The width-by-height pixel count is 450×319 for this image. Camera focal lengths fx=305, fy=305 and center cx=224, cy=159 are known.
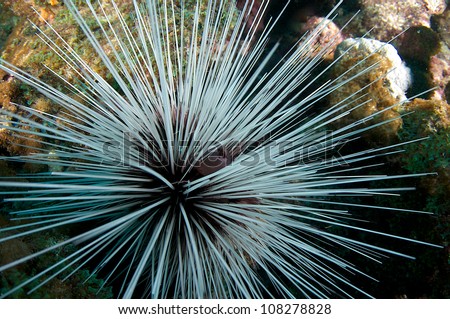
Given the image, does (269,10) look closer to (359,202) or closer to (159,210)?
(359,202)

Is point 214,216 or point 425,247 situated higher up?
point 214,216

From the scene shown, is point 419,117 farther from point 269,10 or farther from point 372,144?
point 269,10

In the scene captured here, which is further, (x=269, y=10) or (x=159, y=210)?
(x=269, y=10)

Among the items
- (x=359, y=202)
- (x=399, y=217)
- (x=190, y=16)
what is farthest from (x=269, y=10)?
(x=399, y=217)

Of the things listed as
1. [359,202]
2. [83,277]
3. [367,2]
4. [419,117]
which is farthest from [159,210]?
[367,2]
